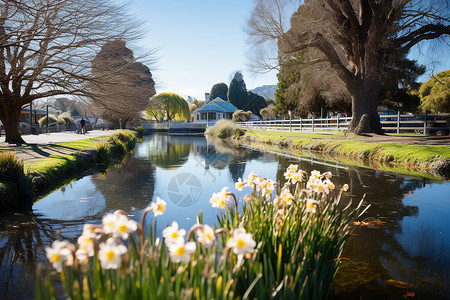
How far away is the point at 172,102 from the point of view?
66.6m

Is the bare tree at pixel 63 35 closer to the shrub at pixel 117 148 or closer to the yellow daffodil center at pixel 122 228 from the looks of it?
the shrub at pixel 117 148

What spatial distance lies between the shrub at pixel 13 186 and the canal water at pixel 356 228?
285 millimetres

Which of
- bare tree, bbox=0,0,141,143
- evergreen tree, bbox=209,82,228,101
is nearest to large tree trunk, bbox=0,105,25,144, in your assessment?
bare tree, bbox=0,0,141,143

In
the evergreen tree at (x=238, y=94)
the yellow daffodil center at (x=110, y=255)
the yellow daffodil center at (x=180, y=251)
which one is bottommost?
the yellow daffodil center at (x=180, y=251)

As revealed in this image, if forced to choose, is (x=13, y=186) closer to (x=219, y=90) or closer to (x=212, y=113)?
(x=212, y=113)

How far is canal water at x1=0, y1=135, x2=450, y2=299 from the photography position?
11.1 ft

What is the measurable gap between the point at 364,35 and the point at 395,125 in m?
6.86

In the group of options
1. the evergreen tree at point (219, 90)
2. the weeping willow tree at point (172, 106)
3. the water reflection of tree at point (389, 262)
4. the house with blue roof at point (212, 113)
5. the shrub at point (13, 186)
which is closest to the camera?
the water reflection of tree at point (389, 262)

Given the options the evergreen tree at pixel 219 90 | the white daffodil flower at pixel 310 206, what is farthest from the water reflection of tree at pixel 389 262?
the evergreen tree at pixel 219 90

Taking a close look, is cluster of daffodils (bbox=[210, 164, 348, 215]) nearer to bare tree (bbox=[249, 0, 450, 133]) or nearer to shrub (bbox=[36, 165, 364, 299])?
shrub (bbox=[36, 165, 364, 299])

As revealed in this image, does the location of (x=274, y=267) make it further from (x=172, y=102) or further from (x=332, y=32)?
(x=172, y=102)

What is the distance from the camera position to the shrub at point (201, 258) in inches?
63.8

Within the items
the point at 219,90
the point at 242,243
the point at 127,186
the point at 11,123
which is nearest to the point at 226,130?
the point at 11,123

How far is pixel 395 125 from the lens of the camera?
71.5ft
